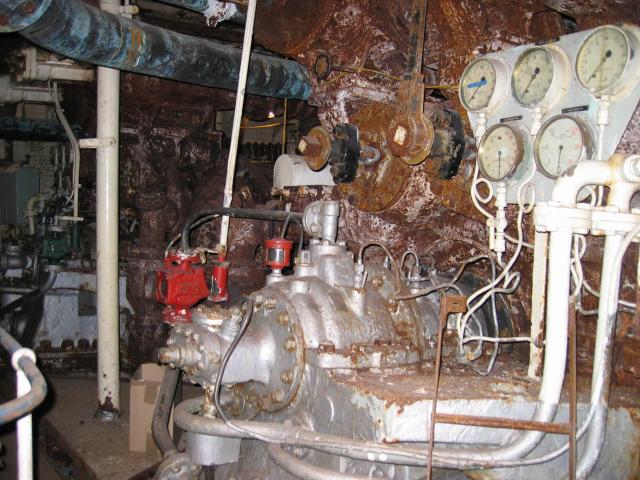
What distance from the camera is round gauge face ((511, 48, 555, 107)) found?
1886 millimetres

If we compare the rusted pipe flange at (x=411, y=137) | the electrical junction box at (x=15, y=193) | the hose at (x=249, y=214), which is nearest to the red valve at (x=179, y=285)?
the hose at (x=249, y=214)

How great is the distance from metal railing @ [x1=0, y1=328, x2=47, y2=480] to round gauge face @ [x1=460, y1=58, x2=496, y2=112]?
1766 millimetres

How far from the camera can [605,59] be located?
172cm

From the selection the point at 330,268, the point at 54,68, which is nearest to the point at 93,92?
the point at 54,68

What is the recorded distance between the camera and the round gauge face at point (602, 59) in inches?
65.5

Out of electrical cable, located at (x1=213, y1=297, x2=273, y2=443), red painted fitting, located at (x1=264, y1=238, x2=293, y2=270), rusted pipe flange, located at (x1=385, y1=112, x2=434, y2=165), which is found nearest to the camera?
electrical cable, located at (x1=213, y1=297, x2=273, y2=443)

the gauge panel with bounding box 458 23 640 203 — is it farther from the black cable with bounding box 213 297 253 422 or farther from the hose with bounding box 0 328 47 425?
the hose with bounding box 0 328 47 425

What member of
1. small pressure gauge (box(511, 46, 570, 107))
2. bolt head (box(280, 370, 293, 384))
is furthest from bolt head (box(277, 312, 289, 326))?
small pressure gauge (box(511, 46, 570, 107))

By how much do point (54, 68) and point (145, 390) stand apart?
2.74 m

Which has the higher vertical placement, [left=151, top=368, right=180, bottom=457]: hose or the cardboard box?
[left=151, top=368, right=180, bottom=457]: hose

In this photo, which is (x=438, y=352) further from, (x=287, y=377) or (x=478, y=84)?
(x=478, y=84)

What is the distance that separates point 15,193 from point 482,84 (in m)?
5.69

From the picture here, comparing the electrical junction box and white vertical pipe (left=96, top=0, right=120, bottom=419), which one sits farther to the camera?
the electrical junction box

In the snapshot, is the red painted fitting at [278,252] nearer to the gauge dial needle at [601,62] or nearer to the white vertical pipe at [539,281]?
the white vertical pipe at [539,281]
